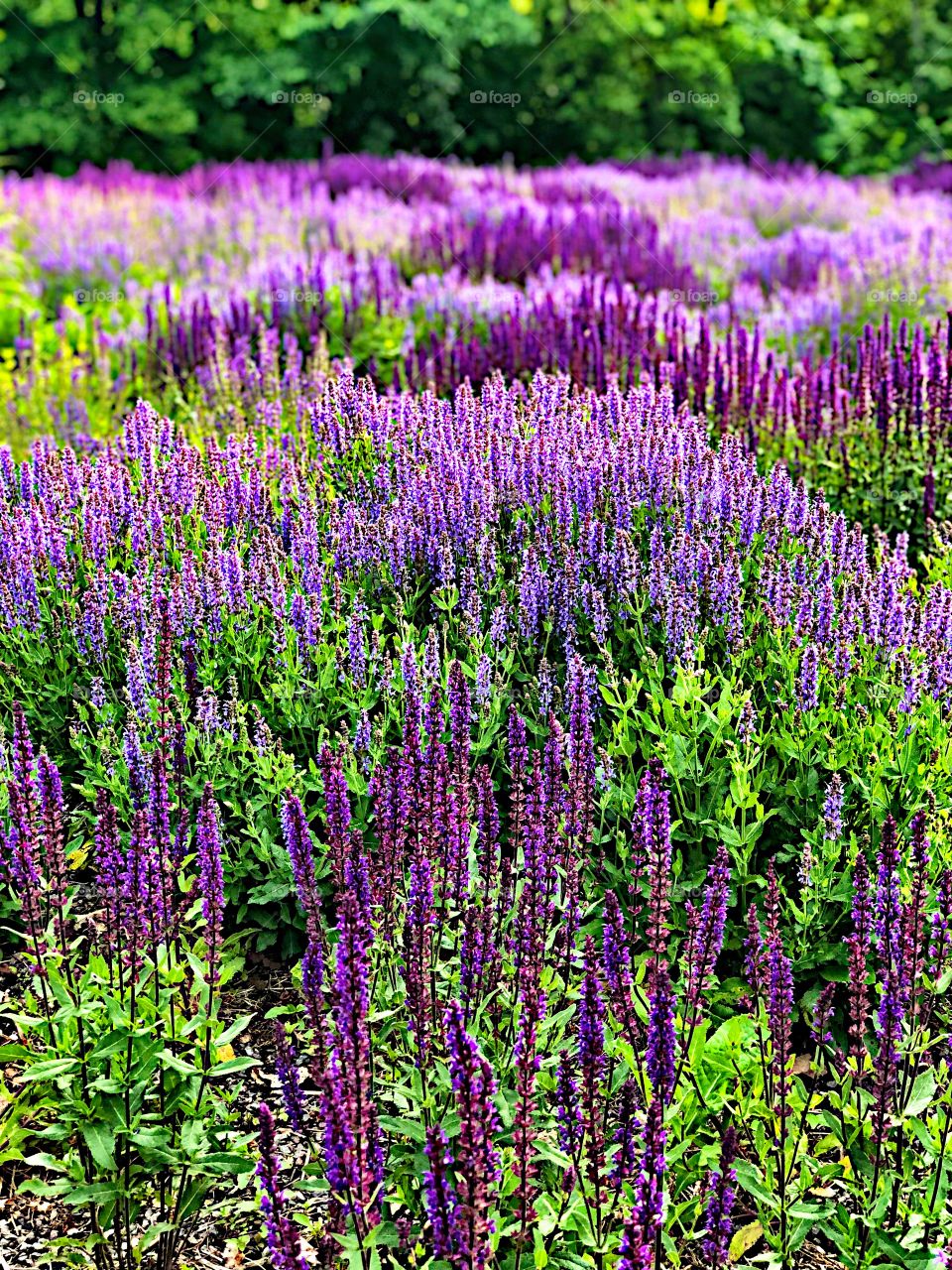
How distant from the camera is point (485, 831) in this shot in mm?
2824

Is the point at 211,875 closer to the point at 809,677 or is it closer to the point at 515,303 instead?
the point at 809,677

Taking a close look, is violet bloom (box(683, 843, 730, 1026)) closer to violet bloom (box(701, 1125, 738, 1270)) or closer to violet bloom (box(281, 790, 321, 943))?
violet bloom (box(701, 1125, 738, 1270))

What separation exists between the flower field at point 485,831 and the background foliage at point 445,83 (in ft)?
38.6

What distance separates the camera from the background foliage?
54.7 ft

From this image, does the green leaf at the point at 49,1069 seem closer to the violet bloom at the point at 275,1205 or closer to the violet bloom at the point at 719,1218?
the violet bloom at the point at 275,1205

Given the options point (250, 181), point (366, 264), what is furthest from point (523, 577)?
point (250, 181)

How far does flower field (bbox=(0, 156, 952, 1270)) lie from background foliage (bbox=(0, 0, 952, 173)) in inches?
463

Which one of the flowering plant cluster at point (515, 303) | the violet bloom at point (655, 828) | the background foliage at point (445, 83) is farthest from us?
the background foliage at point (445, 83)

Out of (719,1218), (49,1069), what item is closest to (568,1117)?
(719,1218)

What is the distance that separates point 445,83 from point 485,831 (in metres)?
16.0

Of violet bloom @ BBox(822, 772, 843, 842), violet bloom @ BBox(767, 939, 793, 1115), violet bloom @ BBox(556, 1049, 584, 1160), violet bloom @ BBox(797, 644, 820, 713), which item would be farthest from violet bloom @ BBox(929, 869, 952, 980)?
violet bloom @ BBox(556, 1049, 584, 1160)

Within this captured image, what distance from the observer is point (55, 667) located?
4348 mm

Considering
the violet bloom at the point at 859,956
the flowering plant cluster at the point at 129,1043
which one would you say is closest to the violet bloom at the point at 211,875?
the flowering plant cluster at the point at 129,1043

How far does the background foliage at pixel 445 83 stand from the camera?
16.7 m
